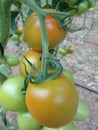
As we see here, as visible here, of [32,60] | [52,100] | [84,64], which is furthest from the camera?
[84,64]

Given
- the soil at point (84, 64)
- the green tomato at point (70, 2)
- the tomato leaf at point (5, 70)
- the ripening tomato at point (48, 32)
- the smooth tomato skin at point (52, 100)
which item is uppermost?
the green tomato at point (70, 2)

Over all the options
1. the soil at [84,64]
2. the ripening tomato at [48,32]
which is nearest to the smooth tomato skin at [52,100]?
the ripening tomato at [48,32]

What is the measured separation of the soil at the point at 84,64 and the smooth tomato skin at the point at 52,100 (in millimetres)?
1420

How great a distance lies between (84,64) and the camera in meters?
2.54

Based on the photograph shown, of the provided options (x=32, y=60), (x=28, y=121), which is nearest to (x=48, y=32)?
(x=32, y=60)

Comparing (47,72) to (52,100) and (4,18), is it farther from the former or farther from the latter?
(4,18)

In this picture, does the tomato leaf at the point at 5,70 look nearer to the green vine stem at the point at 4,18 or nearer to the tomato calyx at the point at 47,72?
the green vine stem at the point at 4,18

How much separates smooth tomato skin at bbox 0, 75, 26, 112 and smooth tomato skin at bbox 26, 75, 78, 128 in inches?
2.8

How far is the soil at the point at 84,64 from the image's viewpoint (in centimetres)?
187

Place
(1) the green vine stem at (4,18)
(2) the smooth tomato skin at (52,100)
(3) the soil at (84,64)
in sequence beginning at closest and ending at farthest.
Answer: (2) the smooth tomato skin at (52,100) → (1) the green vine stem at (4,18) → (3) the soil at (84,64)

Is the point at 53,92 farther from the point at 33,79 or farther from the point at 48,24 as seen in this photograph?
the point at 48,24

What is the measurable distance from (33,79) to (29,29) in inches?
5.3

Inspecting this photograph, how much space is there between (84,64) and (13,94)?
209 cm

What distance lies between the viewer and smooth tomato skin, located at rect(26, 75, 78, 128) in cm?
40
